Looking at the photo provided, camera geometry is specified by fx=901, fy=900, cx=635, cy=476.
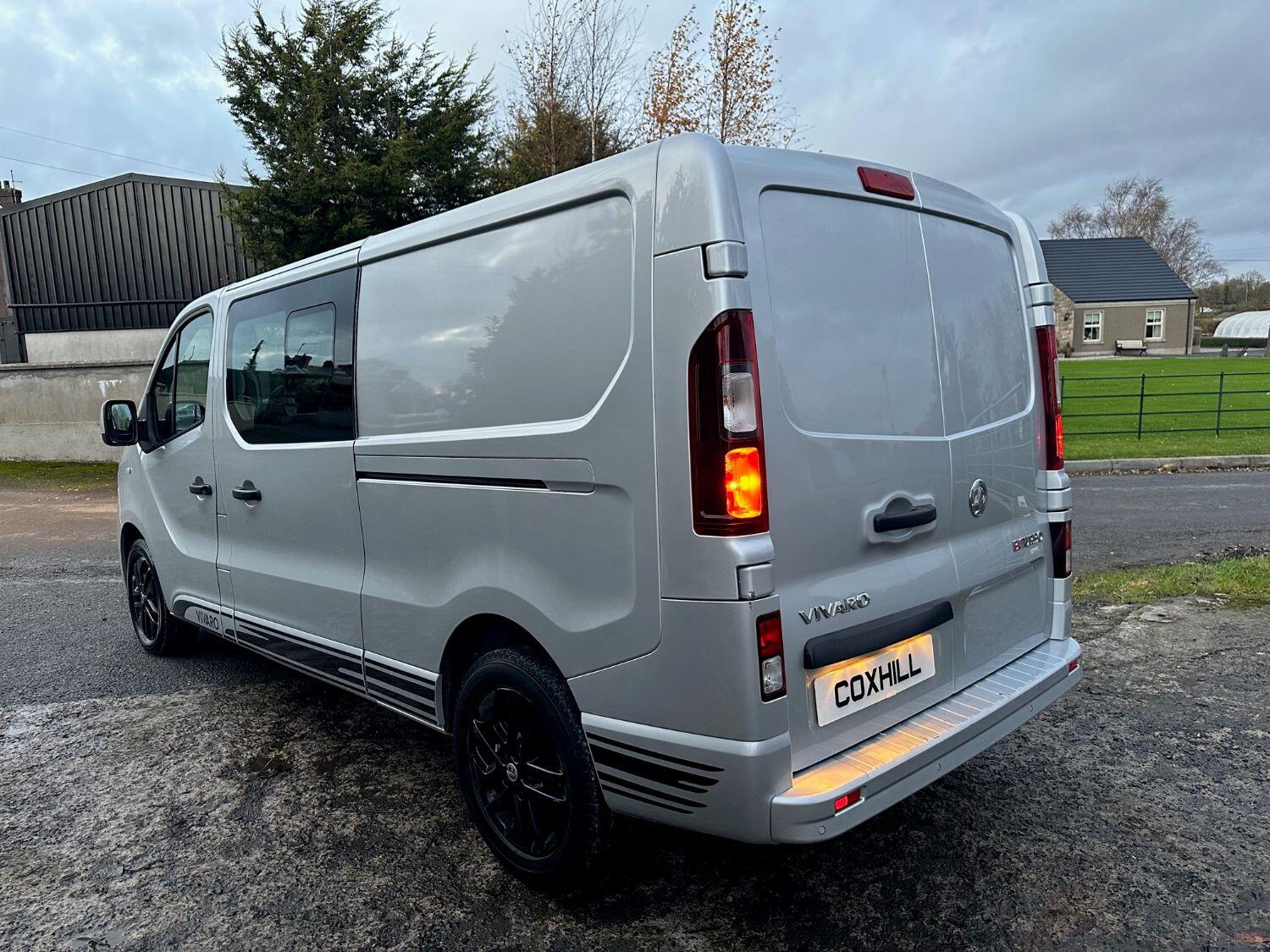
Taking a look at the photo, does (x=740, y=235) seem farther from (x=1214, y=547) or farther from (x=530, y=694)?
(x=1214, y=547)

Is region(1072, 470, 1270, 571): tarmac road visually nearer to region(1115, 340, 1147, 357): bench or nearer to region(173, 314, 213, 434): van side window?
region(173, 314, 213, 434): van side window

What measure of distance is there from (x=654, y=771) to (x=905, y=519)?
100 centimetres

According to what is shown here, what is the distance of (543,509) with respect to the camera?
103 inches

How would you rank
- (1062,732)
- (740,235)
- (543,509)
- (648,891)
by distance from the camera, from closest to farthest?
(740,235), (543,509), (648,891), (1062,732)

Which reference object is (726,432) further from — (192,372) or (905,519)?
(192,372)

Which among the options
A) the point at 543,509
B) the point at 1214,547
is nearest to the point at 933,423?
the point at 543,509

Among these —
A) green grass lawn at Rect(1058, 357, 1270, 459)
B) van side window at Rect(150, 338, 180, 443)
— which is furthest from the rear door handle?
green grass lawn at Rect(1058, 357, 1270, 459)

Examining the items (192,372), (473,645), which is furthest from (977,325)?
(192,372)

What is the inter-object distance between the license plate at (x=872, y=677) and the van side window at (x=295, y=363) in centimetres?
200

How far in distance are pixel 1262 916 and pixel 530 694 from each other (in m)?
2.15

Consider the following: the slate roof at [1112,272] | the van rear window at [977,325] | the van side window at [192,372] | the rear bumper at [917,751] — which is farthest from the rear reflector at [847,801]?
the slate roof at [1112,272]

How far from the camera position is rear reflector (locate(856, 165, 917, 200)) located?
2658 mm

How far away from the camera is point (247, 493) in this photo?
4.05 metres

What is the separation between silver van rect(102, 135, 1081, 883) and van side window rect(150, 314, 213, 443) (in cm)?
113
